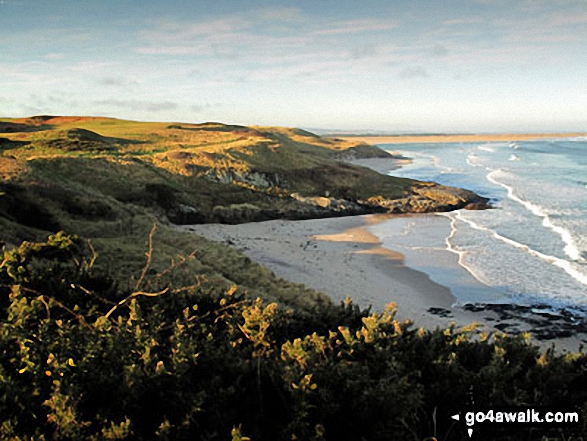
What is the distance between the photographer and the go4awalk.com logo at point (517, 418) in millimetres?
3871

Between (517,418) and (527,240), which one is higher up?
(517,418)

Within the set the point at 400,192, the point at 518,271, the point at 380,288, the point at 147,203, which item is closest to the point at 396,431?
the point at 380,288

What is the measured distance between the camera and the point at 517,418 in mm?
3914

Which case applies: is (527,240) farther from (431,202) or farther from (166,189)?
(166,189)

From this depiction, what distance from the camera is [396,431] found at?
3.74 m

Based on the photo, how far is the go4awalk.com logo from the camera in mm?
3871

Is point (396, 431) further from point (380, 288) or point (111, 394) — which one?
point (380, 288)

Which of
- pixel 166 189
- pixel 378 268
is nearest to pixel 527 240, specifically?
pixel 378 268

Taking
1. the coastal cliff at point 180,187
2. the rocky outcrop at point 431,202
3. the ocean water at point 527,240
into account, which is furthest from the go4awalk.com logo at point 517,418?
the rocky outcrop at point 431,202

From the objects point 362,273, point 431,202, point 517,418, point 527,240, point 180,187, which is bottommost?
point 362,273

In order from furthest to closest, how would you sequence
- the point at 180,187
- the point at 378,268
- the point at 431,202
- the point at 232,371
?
the point at 431,202 < the point at 180,187 < the point at 378,268 < the point at 232,371

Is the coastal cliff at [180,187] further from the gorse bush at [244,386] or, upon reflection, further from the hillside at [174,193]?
the gorse bush at [244,386]

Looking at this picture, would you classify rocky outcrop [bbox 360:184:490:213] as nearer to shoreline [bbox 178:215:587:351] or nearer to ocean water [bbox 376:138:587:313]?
ocean water [bbox 376:138:587:313]

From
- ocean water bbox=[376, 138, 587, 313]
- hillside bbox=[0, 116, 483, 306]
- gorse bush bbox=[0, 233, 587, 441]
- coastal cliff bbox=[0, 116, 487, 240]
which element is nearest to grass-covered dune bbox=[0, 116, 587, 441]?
gorse bush bbox=[0, 233, 587, 441]
